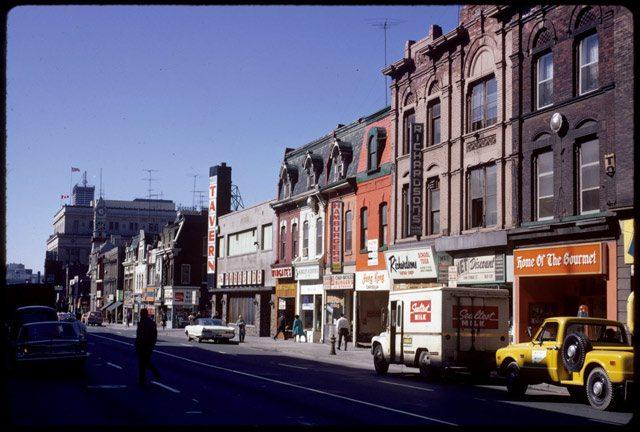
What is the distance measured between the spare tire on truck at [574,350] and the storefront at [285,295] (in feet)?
113

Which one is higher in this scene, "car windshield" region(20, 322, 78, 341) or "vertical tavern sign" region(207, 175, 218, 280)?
"vertical tavern sign" region(207, 175, 218, 280)

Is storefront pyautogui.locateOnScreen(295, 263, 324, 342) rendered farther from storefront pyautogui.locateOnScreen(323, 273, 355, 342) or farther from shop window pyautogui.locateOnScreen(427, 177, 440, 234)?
shop window pyautogui.locateOnScreen(427, 177, 440, 234)

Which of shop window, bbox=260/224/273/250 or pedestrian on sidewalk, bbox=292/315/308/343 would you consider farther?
shop window, bbox=260/224/273/250

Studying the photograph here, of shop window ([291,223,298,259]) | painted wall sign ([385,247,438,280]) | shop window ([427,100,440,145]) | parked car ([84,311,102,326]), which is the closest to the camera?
painted wall sign ([385,247,438,280])

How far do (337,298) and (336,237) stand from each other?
12.0 ft

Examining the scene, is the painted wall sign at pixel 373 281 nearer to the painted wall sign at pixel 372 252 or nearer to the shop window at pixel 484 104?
the painted wall sign at pixel 372 252

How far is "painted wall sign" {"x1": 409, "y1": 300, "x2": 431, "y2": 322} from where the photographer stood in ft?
81.2

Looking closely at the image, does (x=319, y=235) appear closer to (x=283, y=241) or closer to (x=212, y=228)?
(x=283, y=241)

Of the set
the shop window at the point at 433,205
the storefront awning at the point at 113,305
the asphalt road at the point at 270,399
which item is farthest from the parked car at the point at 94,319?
the asphalt road at the point at 270,399

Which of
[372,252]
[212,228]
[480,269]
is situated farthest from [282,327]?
[480,269]

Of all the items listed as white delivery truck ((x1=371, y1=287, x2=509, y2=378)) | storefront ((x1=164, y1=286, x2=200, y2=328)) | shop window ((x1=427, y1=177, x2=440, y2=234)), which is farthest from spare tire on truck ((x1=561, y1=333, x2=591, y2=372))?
storefront ((x1=164, y1=286, x2=200, y2=328))

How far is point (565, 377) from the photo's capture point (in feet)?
59.5

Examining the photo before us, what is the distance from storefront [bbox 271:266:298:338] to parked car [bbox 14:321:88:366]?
96.2ft

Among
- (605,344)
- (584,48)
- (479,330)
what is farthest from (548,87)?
(605,344)
